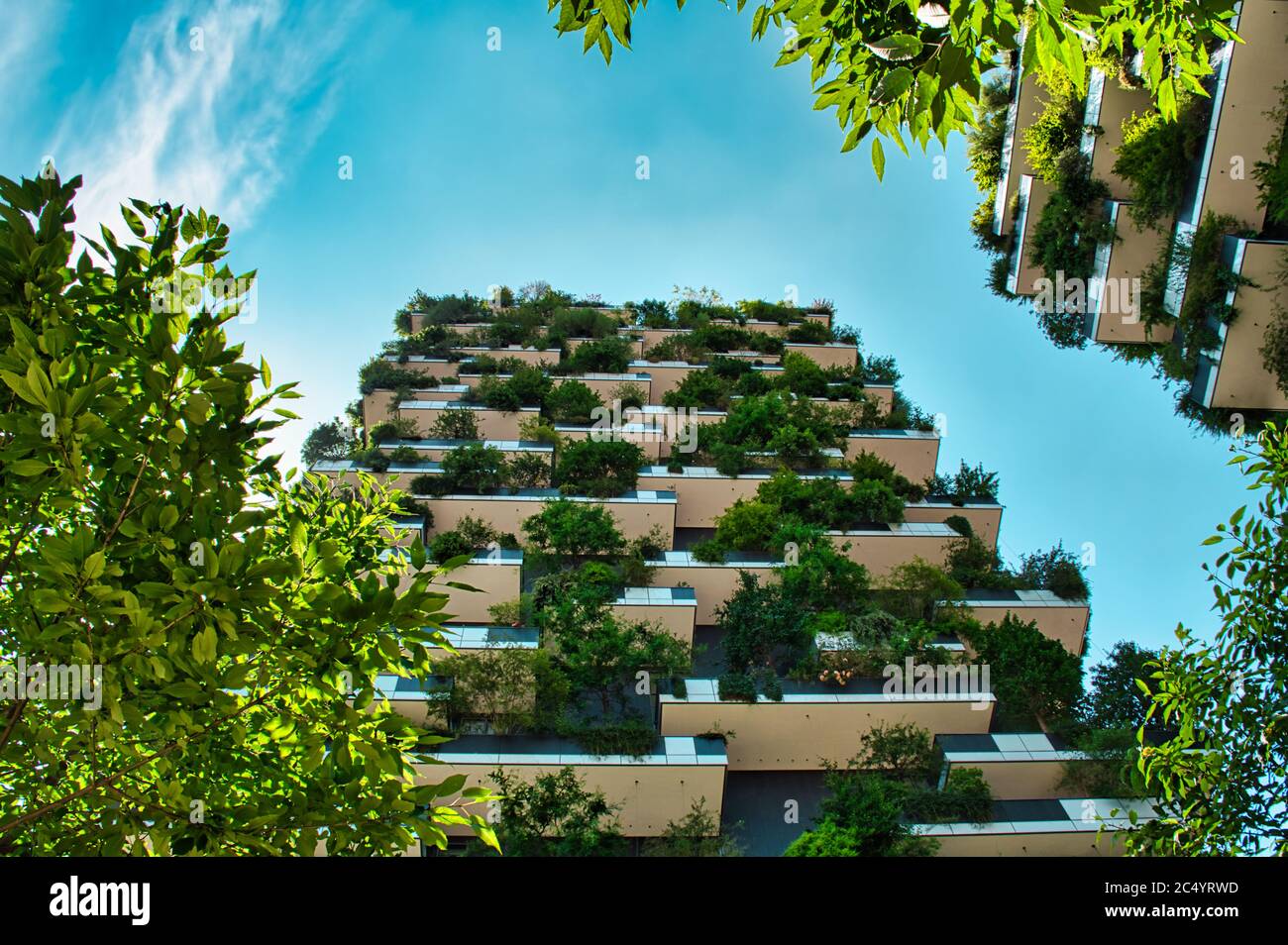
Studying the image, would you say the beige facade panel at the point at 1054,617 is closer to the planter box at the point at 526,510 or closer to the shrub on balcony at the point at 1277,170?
the planter box at the point at 526,510

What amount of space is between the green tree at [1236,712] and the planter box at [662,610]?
33.6 ft

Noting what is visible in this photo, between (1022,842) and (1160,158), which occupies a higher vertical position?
(1160,158)

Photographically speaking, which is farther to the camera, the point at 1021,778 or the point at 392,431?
the point at 392,431

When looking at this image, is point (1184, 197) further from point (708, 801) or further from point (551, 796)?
point (551, 796)

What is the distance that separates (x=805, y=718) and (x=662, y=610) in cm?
324

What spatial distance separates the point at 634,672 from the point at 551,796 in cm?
279

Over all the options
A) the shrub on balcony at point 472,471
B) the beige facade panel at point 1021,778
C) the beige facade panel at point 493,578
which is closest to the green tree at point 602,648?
the beige facade panel at point 493,578

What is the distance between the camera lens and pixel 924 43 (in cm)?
271

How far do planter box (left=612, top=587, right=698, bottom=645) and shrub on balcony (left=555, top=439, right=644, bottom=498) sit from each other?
3.79 meters

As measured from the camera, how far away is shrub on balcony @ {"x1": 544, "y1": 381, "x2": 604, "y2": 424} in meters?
23.3

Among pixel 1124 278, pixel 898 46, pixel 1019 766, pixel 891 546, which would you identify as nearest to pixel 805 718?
pixel 1019 766

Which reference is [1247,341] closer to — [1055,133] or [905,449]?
[1055,133]

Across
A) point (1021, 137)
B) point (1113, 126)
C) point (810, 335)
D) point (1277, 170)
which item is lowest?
point (810, 335)
